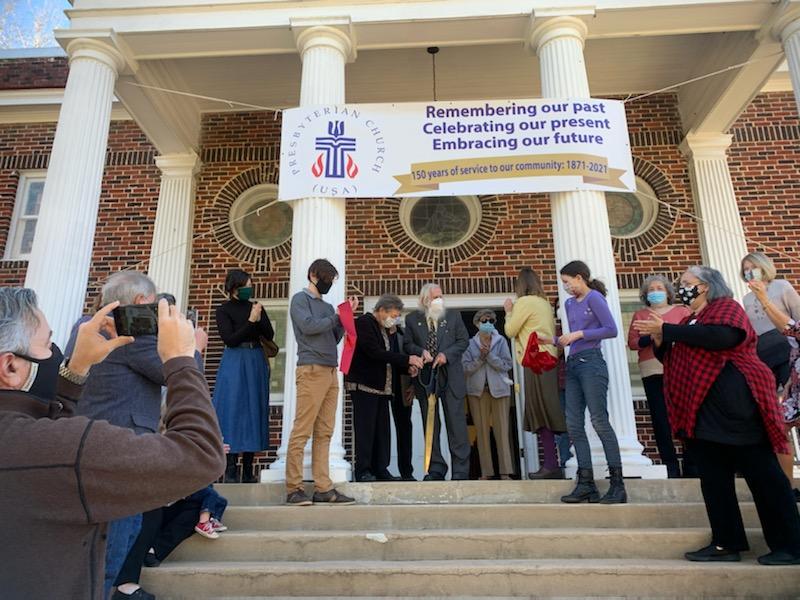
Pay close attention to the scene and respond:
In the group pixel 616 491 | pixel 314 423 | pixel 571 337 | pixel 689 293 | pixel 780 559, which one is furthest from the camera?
pixel 314 423

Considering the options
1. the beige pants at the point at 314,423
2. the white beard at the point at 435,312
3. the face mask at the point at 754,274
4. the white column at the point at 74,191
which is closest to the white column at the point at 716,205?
the face mask at the point at 754,274

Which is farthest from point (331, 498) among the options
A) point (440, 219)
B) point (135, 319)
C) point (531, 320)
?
point (440, 219)

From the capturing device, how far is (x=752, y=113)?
31.1ft

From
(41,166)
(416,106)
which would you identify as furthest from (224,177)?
(416,106)

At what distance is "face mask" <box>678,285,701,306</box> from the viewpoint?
396 cm

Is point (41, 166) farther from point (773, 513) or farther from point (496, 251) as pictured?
point (773, 513)

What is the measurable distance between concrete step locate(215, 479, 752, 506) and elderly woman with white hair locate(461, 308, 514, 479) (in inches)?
33.8

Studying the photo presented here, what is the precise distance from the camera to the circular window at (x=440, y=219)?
9258mm

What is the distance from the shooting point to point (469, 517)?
4250 millimetres

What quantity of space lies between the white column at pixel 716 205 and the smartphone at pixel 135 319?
818cm

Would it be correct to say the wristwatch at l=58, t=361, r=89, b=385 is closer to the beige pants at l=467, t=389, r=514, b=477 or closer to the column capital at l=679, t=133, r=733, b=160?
the beige pants at l=467, t=389, r=514, b=477

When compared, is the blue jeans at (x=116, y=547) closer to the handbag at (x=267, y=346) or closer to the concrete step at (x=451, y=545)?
the concrete step at (x=451, y=545)

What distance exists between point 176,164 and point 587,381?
709 centimetres

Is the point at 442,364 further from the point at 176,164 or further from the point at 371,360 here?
the point at 176,164
